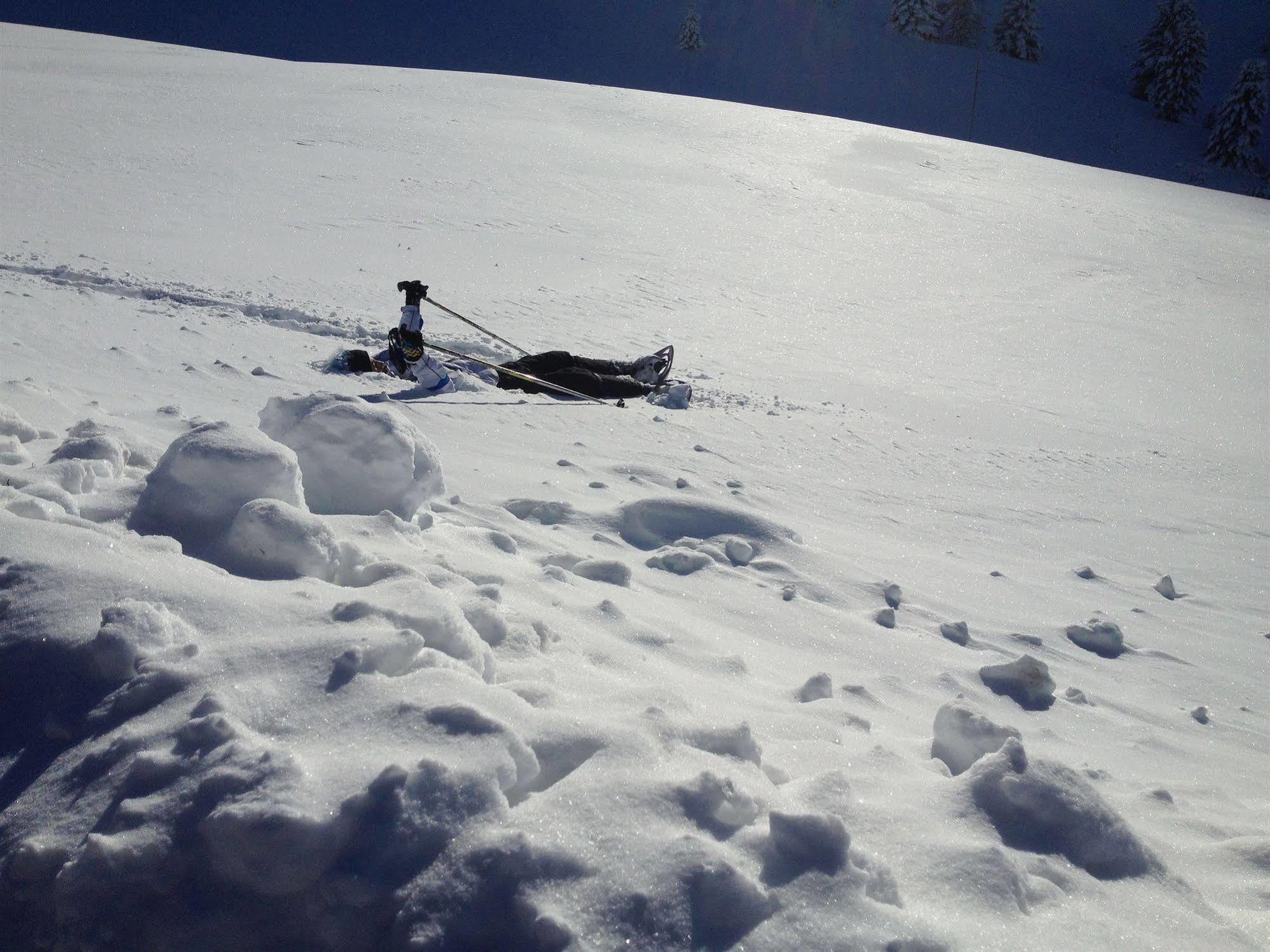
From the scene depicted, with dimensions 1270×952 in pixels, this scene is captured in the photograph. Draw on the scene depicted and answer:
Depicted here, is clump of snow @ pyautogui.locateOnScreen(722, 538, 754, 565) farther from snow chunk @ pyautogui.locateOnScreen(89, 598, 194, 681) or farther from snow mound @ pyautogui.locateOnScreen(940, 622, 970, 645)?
snow chunk @ pyautogui.locateOnScreen(89, 598, 194, 681)

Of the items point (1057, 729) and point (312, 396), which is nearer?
point (1057, 729)

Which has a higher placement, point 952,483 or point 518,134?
point 518,134

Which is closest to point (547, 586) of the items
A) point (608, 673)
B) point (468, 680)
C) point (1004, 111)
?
point (608, 673)

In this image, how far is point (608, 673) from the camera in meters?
2.52

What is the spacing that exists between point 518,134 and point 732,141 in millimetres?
4505

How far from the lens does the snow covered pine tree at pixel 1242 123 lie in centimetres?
3278

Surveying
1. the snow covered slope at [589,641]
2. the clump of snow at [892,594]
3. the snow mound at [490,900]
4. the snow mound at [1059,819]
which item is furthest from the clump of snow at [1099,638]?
the snow mound at [490,900]

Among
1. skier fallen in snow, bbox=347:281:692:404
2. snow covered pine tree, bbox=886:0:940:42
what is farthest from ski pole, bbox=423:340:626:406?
snow covered pine tree, bbox=886:0:940:42

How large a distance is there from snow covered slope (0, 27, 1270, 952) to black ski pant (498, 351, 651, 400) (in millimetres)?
476

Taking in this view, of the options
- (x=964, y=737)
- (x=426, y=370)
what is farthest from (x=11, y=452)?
(x=426, y=370)

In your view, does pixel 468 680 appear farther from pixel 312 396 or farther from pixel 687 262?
pixel 687 262

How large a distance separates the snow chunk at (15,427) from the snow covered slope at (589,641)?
0.5 inches

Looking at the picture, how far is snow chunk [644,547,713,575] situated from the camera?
3.71 m

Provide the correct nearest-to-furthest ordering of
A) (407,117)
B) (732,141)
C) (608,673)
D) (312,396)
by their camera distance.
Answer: (608,673)
(312,396)
(407,117)
(732,141)
